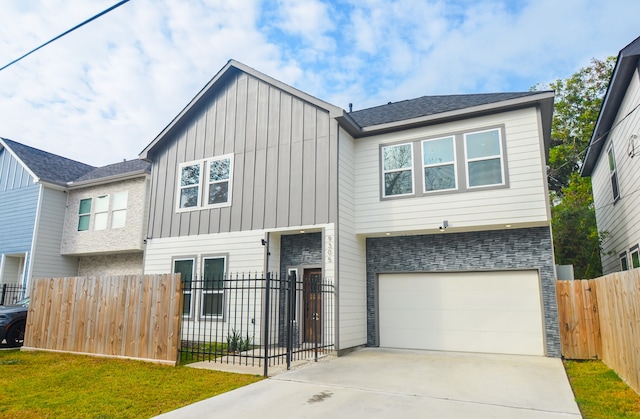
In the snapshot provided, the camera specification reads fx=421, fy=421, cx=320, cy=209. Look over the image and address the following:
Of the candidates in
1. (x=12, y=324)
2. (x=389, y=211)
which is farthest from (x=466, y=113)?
(x=12, y=324)

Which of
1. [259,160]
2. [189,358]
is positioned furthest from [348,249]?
[189,358]

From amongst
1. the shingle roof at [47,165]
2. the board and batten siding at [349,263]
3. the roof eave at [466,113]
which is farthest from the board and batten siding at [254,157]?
the shingle roof at [47,165]

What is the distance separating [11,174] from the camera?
1708cm

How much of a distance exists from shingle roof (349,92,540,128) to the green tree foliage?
8.95 meters

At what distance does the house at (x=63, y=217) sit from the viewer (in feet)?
49.9

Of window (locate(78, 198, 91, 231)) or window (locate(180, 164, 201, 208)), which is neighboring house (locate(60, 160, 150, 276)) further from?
window (locate(180, 164, 201, 208))

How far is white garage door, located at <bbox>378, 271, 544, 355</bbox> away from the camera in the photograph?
9.52 metres

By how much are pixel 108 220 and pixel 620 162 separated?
53.3 ft

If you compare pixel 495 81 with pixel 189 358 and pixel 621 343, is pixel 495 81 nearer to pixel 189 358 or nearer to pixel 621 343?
pixel 621 343

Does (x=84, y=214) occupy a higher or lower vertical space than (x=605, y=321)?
higher

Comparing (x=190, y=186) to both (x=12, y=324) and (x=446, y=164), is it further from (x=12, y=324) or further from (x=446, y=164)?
(x=446, y=164)

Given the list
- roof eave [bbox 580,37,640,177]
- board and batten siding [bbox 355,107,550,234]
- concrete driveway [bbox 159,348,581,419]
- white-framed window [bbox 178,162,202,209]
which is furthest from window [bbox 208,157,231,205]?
roof eave [bbox 580,37,640,177]

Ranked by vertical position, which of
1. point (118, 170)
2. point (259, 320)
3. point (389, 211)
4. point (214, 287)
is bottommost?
point (259, 320)

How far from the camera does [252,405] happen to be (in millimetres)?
5434
